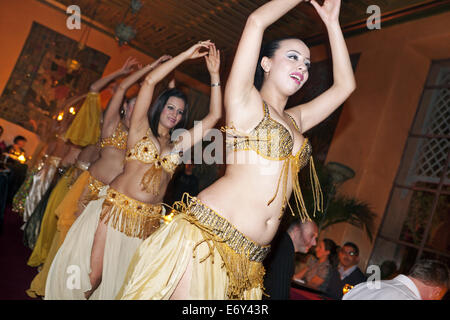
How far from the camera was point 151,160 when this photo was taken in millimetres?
3135

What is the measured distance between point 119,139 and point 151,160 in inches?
32.0

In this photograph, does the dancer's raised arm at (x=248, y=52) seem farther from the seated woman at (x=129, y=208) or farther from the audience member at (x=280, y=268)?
the audience member at (x=280, y=268)

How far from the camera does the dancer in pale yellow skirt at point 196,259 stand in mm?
1604

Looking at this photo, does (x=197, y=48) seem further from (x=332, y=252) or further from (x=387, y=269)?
(x=387, y=269)

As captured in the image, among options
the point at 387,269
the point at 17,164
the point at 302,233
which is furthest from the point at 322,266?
the point at 17,164

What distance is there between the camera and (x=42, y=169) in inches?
262

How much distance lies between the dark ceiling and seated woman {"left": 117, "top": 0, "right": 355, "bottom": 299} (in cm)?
402

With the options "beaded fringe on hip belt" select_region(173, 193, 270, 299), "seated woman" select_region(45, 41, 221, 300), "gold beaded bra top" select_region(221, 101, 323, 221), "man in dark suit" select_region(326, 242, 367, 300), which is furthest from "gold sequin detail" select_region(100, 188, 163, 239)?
"man in dark suit" select_region(326, 242, 367, 300)

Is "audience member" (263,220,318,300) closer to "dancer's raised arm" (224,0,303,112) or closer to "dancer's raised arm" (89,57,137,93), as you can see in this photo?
"dancer's raised arm" (224,0,303,112)

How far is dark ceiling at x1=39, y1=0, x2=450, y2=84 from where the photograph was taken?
6105 mm

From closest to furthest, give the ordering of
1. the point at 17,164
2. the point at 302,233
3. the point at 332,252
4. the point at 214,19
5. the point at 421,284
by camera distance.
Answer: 1. the point at 421,284
2. the point at 302,233
3. the point at 332,252
4. the point at 214,19
5. the point at 17,164
